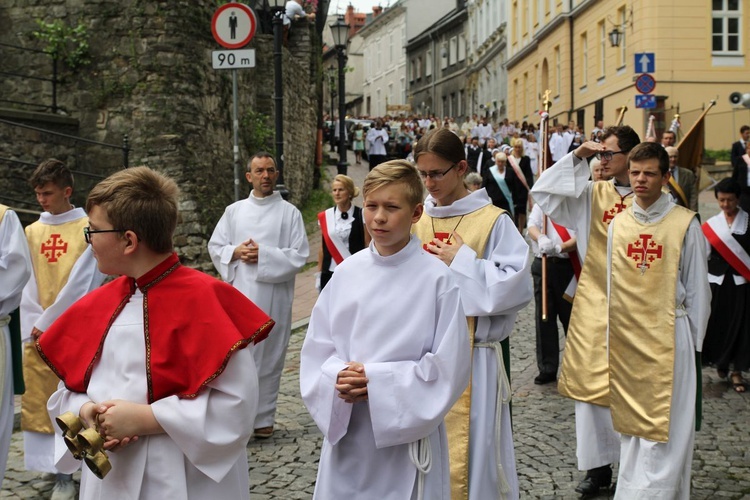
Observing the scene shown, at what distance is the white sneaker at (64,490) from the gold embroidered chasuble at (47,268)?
0.59 meters

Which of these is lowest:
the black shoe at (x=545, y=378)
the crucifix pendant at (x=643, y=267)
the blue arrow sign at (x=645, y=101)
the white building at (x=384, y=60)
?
the black shoe at (x=545, y=378)

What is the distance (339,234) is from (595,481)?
162 inches

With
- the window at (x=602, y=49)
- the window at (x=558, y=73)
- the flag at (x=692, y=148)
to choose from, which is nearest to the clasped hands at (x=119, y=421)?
the flag at (x=692, y=148)

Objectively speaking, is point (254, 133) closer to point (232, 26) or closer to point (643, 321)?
point (232, 26)

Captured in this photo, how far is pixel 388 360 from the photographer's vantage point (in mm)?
3756

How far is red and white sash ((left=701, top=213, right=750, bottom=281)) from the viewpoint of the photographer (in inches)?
371

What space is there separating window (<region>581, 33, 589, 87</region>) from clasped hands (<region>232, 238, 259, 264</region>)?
35250mm

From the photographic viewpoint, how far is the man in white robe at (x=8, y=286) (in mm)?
5773

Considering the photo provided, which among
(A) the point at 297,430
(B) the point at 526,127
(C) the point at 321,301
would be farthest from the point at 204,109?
(B) the point at 526,127

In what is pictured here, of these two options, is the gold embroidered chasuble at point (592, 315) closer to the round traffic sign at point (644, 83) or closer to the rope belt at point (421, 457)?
the rope belt at point (421, 457)

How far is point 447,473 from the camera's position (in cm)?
389

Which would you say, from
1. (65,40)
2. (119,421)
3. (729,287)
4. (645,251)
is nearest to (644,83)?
(729,287)

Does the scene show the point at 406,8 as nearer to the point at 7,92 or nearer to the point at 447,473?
the point at 7,92

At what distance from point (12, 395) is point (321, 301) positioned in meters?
2.71
